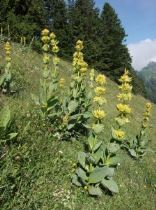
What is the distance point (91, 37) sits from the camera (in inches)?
2041

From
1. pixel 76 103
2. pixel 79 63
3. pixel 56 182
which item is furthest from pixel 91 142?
pixel 79 63

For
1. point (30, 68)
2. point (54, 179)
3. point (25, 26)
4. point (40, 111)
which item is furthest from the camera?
point (25, 26)

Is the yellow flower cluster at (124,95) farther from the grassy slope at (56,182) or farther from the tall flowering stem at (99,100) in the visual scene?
the grassy slope at (56,182)

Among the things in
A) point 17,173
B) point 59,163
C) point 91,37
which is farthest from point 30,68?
point 91,37

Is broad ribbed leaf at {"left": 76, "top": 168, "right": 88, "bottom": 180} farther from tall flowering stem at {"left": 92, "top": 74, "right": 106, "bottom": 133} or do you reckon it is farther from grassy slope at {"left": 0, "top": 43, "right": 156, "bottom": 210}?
tall flowering stem at {"left": 92, "top": 74, "right": 106, "bottom": 133}

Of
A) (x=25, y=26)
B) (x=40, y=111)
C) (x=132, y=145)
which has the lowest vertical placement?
(x=132, y=145)

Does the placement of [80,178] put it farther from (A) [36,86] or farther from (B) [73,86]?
(A) [36,86]

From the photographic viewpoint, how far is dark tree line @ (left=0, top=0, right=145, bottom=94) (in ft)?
150

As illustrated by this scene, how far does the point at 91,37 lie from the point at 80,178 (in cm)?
4484

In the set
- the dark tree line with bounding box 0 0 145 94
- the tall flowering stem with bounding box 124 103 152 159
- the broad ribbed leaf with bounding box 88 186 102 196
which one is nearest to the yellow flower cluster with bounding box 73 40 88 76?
the tall flowering stem with bounding box 124 103 152 159

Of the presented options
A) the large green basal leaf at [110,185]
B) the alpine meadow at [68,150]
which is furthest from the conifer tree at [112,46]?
the large green basal leaf at [110,185]

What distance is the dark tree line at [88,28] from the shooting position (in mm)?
45791

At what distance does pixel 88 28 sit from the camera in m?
51.4

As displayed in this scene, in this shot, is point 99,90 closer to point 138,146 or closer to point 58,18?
point 138,146
